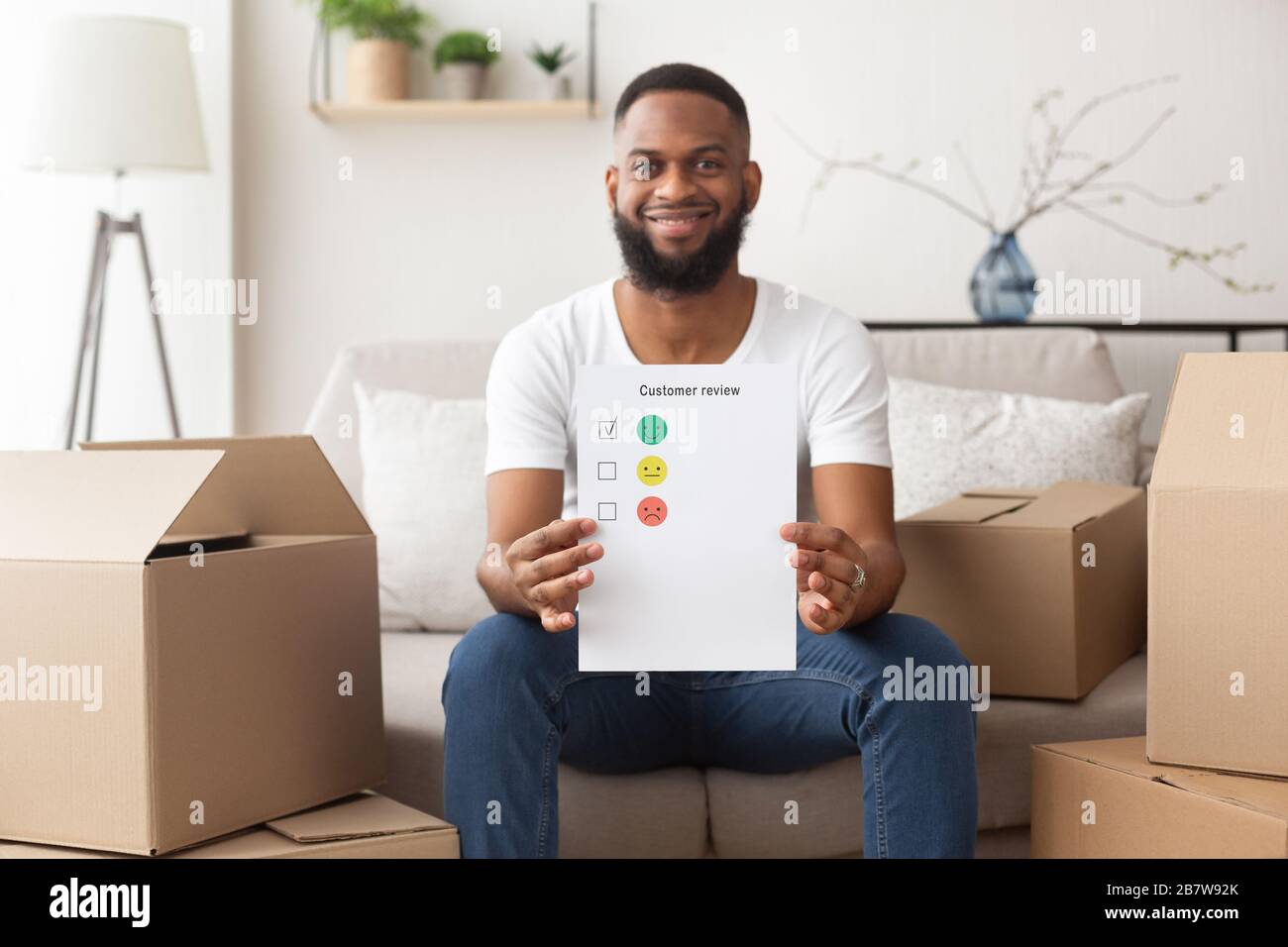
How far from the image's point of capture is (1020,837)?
4.93ft

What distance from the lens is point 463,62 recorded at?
98.3 inches

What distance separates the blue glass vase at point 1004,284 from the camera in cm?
233

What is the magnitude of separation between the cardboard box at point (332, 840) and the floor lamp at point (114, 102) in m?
1.42

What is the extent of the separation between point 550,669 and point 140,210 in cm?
178

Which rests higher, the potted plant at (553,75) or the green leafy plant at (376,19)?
the green leafy plant at (376,19)

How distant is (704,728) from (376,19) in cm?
173

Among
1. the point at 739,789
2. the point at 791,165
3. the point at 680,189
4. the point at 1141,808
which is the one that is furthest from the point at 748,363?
the point at 791,165

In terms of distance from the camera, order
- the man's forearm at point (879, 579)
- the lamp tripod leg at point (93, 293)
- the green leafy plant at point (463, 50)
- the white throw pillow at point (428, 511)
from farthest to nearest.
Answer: the green leafy plant at point (463, 50) → the lamp tripod leg at point (93, 293) → the white throw pillow at point (428, 511) → the man's forearm at point (879, 579)

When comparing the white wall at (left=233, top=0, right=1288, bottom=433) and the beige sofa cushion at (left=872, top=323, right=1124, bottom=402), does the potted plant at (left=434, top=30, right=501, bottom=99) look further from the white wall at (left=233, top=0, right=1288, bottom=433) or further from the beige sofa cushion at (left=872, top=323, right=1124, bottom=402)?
the beige sofa cushion at (left=872, top=323, right=1124, bottom=402)

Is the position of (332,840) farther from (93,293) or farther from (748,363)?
(93,293)

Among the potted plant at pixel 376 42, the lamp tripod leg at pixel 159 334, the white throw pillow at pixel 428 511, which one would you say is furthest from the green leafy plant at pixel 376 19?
the white throw pillow at pixel 428 511

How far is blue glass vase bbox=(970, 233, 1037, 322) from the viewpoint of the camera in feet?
7.65

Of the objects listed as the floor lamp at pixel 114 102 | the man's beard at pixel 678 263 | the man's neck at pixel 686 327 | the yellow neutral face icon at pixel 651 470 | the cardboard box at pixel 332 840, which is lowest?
the cardboard box at pixel 332 840

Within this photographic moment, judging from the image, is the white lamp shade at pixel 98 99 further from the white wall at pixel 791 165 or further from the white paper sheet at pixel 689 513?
the white paper sheet at pixel 689 513
